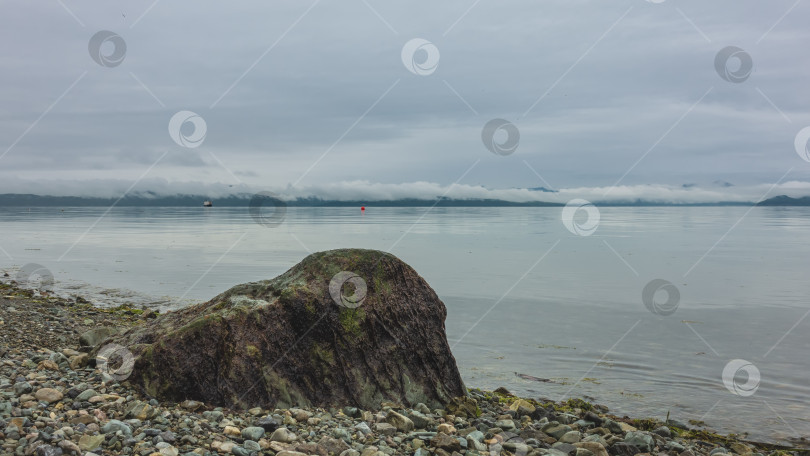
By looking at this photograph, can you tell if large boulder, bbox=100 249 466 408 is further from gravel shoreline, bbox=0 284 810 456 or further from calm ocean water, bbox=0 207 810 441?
calm ocean water, bbox=0 207 810 441

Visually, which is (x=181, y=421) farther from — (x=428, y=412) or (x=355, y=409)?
(x=428, y=412)

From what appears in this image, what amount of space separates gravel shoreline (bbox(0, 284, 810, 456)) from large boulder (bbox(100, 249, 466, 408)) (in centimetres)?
30

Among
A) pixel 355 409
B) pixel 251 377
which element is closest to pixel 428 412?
pixel 355 409

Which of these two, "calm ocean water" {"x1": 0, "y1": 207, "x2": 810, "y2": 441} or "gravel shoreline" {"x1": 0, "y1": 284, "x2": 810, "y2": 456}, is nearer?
"gravel shoreline" {"x1": 0, "y1": 284, "x2": 810, "y2": 456}

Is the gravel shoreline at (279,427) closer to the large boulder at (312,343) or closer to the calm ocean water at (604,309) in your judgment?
the large boulder at (312,343)

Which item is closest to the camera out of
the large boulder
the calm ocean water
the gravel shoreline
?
the gravel shoreline

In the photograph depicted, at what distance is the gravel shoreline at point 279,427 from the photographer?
20.0 ft

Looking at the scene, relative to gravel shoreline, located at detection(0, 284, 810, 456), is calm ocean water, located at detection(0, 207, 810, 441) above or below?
above

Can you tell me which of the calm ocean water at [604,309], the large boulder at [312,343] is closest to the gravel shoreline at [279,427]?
the large boulder at [312,343]

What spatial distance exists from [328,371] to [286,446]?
79.4 inches

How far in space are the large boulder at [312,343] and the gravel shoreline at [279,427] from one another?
30cm

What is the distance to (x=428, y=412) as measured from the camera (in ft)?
27.5

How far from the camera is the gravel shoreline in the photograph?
6.10 m

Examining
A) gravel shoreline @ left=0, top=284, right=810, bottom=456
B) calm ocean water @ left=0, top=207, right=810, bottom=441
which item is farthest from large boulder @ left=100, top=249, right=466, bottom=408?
calm ocean water @ left=0, top=207, right=810, bottom=441
